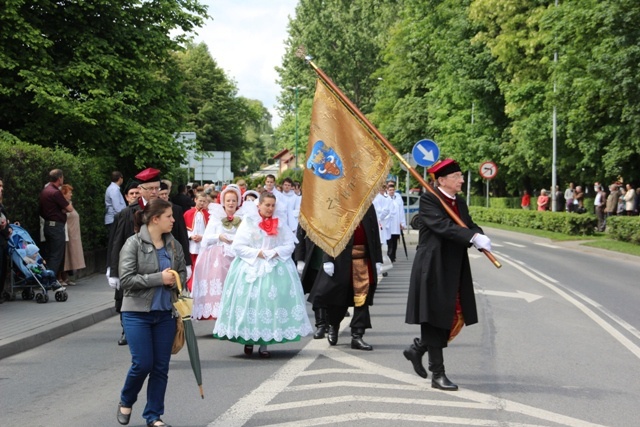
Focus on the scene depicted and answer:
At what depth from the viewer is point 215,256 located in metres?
11.6

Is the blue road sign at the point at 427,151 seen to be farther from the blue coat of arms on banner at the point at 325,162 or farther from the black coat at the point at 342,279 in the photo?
the blue coat of arms on banner at the point at 325,162

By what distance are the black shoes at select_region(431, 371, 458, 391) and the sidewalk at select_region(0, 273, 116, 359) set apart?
470 cm

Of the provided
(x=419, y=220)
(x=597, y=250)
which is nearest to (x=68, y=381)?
(x=419, y=220)

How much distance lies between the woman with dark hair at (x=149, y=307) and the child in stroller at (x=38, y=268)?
793 cm

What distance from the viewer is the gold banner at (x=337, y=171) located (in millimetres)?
9453

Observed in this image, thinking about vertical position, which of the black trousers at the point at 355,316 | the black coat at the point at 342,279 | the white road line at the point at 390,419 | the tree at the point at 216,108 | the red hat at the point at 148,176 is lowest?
the white road line at the point at 390,419

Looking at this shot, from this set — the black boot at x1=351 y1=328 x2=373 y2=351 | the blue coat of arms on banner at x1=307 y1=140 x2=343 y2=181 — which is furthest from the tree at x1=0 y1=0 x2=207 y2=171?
the blue coat of arms on banner at x1=307 y1=140 x2=343 y2=181

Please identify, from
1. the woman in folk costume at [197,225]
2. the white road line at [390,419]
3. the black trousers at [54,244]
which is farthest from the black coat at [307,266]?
the black trousers at [54,244]

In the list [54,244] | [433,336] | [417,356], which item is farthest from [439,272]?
[54,244]

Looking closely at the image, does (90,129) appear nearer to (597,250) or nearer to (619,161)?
(597,250)

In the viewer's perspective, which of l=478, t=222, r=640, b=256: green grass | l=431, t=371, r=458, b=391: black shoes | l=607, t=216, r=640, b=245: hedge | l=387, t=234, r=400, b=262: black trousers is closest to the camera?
l=431, t=371, r=458, b=391: black shoes

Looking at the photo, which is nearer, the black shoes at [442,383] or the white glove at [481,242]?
the white glove at [481,242]

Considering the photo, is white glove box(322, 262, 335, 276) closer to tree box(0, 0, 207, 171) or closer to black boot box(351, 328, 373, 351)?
black boot box(351, 328, 373, 351)

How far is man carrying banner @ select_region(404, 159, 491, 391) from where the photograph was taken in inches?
316
